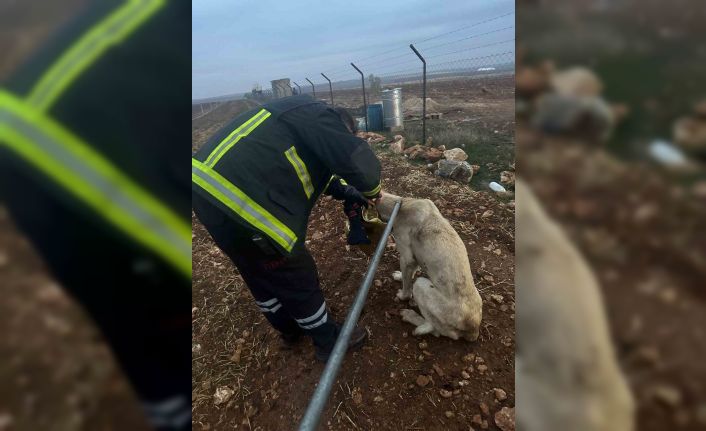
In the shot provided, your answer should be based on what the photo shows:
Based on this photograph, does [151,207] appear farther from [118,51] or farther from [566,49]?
[566,49]

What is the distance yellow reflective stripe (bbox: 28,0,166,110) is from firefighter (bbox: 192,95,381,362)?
1.83m

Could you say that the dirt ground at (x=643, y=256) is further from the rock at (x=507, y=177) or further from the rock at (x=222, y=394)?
the rock at (x=507, y=177)

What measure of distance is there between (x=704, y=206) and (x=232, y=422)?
10.0ft

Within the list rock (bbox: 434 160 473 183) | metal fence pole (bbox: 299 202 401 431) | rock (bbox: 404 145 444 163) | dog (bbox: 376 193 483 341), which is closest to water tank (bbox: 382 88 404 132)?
rock (bbox: 404 145 444 163)

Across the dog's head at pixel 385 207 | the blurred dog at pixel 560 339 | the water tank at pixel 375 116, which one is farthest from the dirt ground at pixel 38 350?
the water tank at pixel 375 116

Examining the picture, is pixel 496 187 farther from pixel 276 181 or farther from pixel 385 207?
pixel 276 181

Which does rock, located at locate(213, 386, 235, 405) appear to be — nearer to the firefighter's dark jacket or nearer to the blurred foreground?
the firefighter's dark jacket

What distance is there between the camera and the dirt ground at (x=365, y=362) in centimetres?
258

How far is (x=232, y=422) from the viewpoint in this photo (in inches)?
106

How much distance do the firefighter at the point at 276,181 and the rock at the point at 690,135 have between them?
2.07m

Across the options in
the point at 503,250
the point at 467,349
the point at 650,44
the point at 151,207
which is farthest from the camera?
the point at 503,250

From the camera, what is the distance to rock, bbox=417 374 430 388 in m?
2.70

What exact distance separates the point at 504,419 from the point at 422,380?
0.59 metres

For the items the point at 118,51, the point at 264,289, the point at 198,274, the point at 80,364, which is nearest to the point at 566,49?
the point at 118,51
